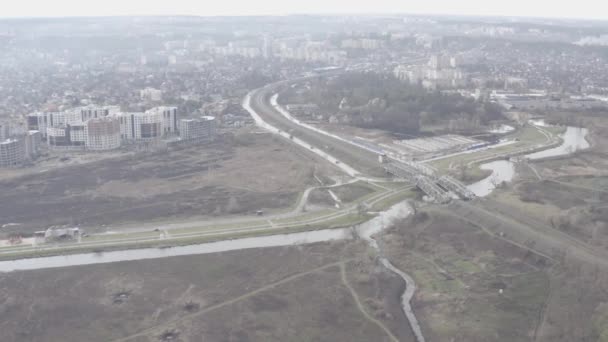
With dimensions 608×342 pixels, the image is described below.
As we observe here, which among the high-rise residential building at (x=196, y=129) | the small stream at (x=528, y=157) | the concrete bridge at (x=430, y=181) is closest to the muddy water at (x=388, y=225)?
the concrete bridge at (x=430, y=181)

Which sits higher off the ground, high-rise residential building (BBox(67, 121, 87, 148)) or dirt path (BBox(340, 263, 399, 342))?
dirt path (BBox(340, 263, 399, 342))

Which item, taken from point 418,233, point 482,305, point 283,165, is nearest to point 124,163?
point 283,165

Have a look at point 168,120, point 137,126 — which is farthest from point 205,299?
point 168,120

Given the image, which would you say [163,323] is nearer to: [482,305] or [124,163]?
[482,305]

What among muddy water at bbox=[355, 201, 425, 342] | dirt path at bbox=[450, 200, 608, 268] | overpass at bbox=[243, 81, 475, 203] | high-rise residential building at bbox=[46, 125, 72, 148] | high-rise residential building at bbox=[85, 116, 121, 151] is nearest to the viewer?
muddy water at bbox=[355, 201, 425, 342]

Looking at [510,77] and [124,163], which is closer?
[124,163]

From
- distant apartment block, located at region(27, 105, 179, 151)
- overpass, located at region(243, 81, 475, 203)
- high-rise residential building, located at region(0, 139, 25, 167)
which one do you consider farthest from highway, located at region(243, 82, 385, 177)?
high-rise residential building, located at region(0, 139, 25, 167)

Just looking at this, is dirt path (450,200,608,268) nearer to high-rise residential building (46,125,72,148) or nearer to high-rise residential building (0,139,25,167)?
high-rise residential building (0,139,25,167)

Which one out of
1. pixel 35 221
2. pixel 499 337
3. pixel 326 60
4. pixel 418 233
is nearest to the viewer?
pixel 499 337

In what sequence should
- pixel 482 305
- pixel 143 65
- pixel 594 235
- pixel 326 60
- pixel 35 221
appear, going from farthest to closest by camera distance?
pixel 326 60, pixel 143 65, pixel 35 221, pixel 594 235, pixel 482 305
